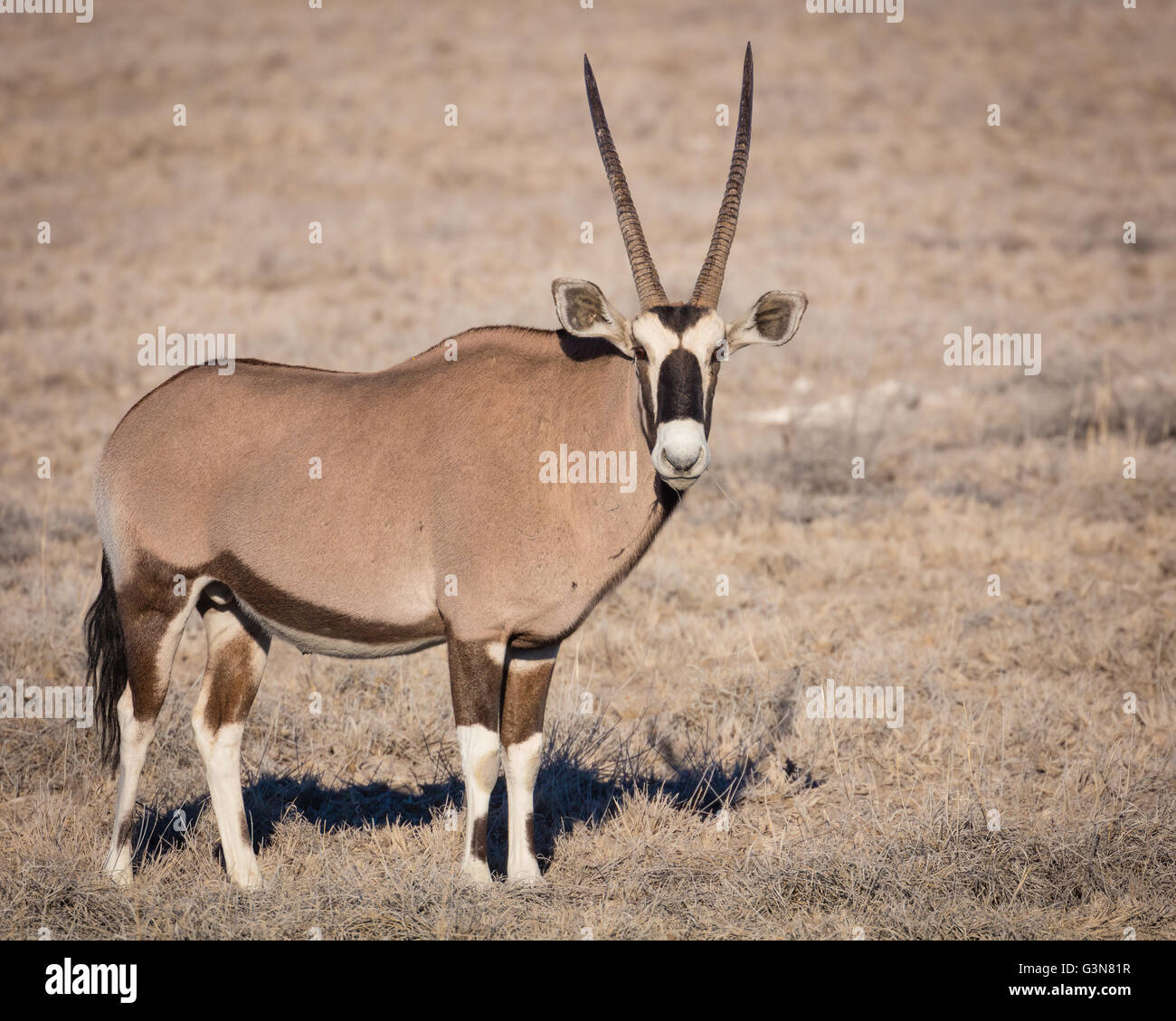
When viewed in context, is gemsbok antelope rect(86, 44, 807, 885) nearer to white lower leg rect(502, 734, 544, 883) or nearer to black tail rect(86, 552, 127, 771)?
white lower leg rect(502, 734, 544, 883)

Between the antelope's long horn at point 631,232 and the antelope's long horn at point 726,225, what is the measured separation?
193 millimetres

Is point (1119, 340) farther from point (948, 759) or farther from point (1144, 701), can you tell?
point (948, 759)

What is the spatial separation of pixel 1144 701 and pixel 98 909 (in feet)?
21.8

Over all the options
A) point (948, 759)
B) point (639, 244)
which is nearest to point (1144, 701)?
point (948, 759)

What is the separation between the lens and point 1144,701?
8.33 meters

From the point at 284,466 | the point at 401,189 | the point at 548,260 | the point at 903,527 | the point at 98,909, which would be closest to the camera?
the point at 98,909

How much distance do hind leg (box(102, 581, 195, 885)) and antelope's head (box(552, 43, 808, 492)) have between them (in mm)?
2405

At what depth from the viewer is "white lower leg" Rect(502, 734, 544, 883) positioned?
586 cm

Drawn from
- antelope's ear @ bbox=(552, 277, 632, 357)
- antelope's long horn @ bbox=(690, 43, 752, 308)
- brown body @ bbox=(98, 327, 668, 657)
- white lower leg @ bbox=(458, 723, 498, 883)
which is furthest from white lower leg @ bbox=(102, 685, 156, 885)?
antelope's long horn @ bbox=(690, 43, 752, 308)

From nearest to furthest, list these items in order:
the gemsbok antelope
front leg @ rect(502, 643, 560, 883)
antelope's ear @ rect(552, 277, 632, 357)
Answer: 1. antelope's ear @ rect(552, 277, 632, 357)
2. the gemsbok antelope
3. front leg @ rect(502, 643, 560, 883)

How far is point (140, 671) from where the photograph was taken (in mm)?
6035

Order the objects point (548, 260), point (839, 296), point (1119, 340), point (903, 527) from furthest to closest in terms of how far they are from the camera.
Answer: point (548, 260), point (839, 296), point (1119, 340), point (903, 527)

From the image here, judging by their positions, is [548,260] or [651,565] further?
[548,260]

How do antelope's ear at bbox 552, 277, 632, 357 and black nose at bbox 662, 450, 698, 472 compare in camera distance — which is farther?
antelope's ear at bbox 552, 277, 632, 357
